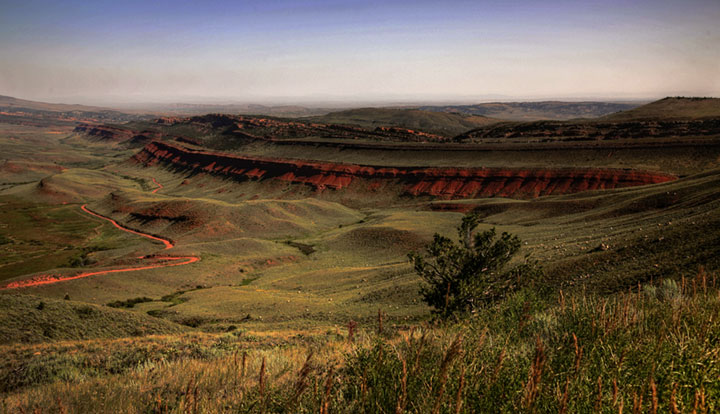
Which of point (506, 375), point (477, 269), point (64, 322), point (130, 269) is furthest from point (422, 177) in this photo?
point (506, 375)

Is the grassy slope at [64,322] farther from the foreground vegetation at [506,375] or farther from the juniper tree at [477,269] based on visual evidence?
the juniper tree at [477,269]

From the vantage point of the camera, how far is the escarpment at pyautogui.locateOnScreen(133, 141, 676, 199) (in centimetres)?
→ 5759

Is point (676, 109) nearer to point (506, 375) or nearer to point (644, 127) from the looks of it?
point (644, 127)

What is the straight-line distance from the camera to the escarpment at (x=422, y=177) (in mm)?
57594

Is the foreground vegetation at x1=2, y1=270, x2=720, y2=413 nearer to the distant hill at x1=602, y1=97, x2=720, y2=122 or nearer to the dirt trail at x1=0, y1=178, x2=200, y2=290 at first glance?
the dirt trail at x1=0, y1=178, x2=200, y2=290

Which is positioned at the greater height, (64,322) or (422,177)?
(422,177)

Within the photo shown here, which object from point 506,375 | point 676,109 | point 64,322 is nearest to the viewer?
point 506,375

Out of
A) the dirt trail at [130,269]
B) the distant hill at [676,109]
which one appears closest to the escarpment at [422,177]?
the dirt trail at [130,269]

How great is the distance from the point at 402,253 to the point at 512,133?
296 ft

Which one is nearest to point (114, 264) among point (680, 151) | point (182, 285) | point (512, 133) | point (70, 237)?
point (182, 285)

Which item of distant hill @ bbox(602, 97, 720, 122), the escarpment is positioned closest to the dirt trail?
the escarpment

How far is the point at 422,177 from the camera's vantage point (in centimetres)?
7312

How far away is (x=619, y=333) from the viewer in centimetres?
418

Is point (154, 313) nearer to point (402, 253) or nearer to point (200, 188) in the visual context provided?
point (402, 253)
